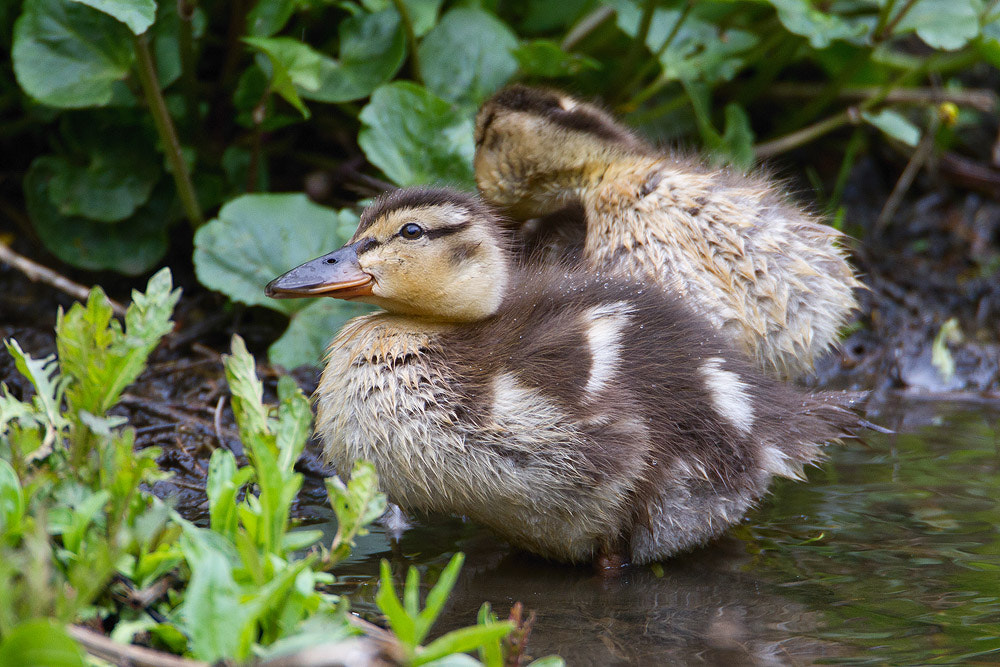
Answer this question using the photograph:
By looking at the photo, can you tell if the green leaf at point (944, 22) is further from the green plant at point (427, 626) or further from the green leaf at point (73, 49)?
the green plant at point (427, 626)

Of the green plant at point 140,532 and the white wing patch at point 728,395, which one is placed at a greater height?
the white wing patch at point 728,395

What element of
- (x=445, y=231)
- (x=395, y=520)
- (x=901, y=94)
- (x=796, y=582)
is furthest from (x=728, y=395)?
(x=901, y=94)

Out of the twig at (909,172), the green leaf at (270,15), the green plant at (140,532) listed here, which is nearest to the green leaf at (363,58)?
the green leaf at (270,15)

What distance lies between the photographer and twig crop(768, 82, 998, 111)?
4758mm

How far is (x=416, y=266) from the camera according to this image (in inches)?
112

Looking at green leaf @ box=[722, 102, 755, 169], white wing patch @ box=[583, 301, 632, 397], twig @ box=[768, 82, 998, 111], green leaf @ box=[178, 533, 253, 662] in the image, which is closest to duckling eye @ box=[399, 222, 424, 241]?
white wing patch @ box=[583, 301, 632, 397]

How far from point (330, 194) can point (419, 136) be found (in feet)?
2.46

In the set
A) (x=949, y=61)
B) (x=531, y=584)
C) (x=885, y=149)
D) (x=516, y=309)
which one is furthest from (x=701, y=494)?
(x=885, y=149)

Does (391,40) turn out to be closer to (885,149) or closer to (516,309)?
(516,309)

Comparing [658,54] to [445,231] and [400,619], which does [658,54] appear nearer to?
[445,231]

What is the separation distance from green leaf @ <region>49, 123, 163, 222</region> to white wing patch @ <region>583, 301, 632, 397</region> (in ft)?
7.09

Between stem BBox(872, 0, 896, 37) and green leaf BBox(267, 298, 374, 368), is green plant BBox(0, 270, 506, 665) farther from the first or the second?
stem BBox(872, 0, 896, 37)

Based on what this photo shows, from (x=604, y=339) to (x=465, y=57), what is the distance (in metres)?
1.93

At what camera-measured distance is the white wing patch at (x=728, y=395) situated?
2783mm
